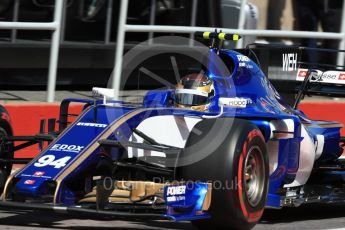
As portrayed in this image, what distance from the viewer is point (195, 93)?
285 inches

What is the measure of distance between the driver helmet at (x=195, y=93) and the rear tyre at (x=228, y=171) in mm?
712

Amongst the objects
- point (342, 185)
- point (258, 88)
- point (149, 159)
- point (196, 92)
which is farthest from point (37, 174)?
point (342, 185)

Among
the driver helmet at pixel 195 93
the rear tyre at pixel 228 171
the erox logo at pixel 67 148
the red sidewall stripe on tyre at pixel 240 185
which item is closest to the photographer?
the rear tyre at pixel 228 171

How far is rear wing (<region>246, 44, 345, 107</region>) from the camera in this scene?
28.3 ft

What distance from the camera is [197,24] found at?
13.4 m

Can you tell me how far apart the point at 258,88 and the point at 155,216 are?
1.85 meters

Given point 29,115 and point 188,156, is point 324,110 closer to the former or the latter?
point 29,115

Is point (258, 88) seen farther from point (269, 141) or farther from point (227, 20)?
point (227, 20)

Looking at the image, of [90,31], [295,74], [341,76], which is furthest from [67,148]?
[90,31]

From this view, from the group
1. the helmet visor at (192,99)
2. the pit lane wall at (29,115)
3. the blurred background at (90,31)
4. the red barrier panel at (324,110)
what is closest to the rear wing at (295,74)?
the helmet visor at (192,99)

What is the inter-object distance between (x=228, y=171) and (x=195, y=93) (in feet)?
3.68

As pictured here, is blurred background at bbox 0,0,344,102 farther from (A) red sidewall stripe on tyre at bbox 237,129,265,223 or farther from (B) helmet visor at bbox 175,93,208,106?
(A) red sidewall stripe on tyre at bbox 237,129,265,223

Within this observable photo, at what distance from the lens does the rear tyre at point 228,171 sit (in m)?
6.27

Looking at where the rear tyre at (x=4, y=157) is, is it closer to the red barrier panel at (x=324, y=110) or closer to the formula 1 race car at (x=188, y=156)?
the formula 1 race car at (x=188, y=156)
